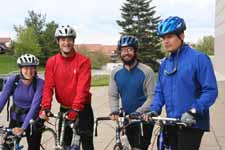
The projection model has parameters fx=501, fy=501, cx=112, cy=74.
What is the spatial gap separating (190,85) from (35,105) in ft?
7.49

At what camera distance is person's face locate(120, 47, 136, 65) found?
587cm

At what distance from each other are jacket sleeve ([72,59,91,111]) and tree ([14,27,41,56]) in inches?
3674

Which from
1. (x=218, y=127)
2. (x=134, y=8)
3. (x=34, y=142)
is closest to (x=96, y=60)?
(x=134, y=8)

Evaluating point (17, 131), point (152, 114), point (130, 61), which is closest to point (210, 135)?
point (130, 61)

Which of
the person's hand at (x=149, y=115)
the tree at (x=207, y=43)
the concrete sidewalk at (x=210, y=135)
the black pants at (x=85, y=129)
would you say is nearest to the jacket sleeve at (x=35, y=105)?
the black pants at (x=85, y=129)

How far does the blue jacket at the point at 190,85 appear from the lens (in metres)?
4.28

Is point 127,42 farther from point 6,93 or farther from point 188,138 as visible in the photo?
point 188,138

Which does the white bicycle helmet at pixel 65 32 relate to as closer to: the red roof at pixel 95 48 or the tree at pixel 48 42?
the red roof at pixel 95 48

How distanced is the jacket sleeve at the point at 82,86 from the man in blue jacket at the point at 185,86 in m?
1.43

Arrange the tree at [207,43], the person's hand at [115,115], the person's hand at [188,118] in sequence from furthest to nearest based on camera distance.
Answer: the tree at [207,43] < the person's hand at [115,115] < the person's hand at [188,118]

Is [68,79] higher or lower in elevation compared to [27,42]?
lower

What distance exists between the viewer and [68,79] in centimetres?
608

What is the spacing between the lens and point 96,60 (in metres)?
84.2

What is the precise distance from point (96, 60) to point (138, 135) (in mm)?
78204
